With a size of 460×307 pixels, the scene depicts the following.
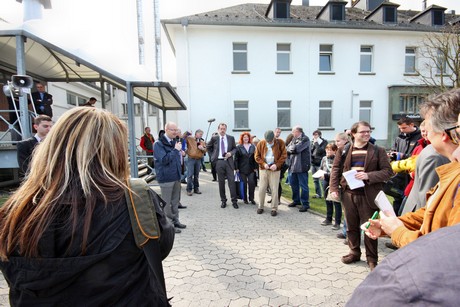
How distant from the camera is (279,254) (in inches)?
155

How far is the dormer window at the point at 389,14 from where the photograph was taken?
709 inches

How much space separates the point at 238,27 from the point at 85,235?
56.5 ft

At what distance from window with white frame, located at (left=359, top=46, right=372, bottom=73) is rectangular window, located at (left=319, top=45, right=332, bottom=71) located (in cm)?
217

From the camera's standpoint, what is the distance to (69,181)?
1100mm

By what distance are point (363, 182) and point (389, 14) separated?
19.8 meters

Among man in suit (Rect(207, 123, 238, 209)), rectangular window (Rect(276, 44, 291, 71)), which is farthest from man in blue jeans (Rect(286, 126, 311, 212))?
rectangular window (Rect(276, 44, 291, 71))

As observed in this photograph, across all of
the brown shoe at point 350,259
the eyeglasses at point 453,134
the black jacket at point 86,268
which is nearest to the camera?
the black jacket at point 86,268

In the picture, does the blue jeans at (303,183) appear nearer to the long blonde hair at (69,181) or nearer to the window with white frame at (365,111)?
the long blonde hair at (69,181)

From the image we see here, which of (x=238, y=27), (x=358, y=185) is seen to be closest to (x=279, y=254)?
(x=358, y=185)

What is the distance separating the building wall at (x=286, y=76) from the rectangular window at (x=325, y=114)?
0.32 meters

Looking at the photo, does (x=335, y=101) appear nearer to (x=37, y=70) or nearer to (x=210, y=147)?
(x=210, y=147)

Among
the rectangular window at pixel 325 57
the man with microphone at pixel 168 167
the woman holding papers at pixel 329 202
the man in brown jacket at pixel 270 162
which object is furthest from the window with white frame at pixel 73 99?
the woman holding papers at pixel 329 202

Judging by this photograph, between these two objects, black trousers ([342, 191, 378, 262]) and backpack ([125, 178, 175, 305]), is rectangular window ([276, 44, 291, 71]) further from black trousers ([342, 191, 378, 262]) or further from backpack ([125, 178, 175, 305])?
backpack ([125, 178, 175, 305])

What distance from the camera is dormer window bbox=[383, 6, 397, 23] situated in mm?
18016
